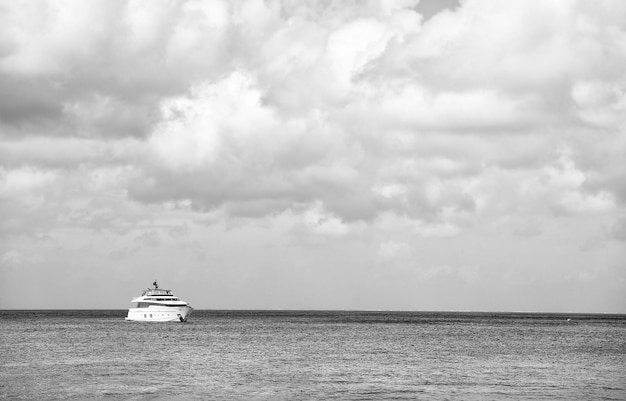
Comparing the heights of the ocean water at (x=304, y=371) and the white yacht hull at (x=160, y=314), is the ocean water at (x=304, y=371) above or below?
below

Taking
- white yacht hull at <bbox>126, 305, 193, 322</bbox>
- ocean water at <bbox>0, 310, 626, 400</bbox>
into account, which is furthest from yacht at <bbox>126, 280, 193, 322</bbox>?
ocean water at <bbox>0, 310, 626, 400</bbox>

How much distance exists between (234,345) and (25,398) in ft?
208

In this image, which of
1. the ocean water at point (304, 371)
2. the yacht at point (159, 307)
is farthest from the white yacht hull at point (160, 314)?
the ocean water at point (304, 371)

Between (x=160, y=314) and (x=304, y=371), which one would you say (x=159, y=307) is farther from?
(x=304, y=371)

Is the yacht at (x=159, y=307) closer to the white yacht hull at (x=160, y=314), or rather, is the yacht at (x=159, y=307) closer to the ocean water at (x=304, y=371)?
the white yacht hull at (x=160, y=314)

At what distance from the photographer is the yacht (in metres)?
182

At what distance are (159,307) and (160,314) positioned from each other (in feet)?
5.75

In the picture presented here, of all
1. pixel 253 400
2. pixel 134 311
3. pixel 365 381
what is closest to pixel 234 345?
pixel 365 381

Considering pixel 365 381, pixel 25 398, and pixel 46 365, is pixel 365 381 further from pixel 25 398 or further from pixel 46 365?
pixel 46 365

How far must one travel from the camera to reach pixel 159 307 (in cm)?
18150

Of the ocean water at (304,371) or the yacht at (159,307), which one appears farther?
the yacht at (159,307)

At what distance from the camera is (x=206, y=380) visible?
70000 millimetres

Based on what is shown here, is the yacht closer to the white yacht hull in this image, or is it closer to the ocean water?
the white yacht hull

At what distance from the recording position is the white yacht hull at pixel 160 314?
597 feet
